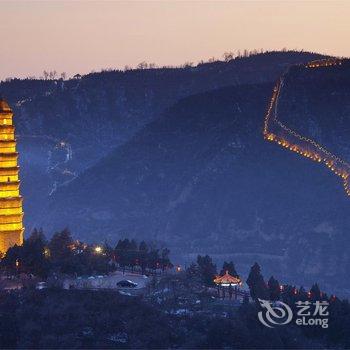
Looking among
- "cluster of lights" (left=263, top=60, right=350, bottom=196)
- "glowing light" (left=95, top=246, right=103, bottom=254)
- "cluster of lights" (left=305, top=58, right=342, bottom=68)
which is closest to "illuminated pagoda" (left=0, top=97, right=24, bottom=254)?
"glowing light" (left=95, top=246, right=103, bottom=254)

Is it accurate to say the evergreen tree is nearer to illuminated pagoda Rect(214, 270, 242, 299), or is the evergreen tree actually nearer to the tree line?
illuminated pagoda Rect(214, 270, 242, 299)

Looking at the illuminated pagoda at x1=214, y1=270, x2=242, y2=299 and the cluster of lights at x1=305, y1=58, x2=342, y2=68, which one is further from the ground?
the cluster of lights at x1=305, y1=58, x2=342, y2=68

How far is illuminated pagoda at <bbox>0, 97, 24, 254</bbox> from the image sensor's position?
126 metres

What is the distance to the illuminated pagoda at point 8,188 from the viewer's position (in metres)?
126

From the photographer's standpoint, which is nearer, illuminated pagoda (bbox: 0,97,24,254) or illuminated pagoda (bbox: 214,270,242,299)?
illuminated pagoda (bbox: 214,270,242,299)

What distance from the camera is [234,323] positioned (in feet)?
340

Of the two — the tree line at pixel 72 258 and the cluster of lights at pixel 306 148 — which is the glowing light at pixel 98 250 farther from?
the cluster of lights at pixel 306 148

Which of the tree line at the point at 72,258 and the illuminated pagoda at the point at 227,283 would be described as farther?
the tree line at the point at 72,258

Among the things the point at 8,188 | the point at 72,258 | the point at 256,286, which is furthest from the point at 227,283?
the point at 8,188

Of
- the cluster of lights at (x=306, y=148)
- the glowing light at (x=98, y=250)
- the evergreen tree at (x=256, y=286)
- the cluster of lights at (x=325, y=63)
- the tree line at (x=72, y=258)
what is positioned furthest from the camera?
the cluster of lights at (x=325, y=63)

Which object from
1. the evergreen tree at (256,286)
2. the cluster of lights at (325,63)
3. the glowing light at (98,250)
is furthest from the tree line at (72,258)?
the cluster of lights at (325,63)

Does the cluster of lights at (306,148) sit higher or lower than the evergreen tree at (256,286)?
higher

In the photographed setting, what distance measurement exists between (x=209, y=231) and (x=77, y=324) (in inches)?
2330

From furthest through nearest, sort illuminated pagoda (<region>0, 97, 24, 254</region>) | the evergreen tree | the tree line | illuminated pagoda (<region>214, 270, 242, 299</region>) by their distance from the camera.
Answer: illuminated pagoda (<region>0, 97, 24, 254</region>) → the tree line → illuminated pagoda (<region>214, 270, 242, 299</region>) → the evergreen tree
